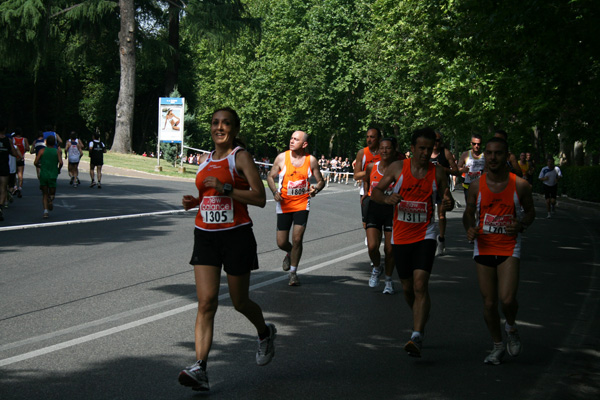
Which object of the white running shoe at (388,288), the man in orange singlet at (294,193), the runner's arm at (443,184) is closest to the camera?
the runner's arm at (443,184)

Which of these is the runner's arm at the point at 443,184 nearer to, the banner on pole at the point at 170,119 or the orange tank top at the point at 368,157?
the orange tank top at the point at 368,157

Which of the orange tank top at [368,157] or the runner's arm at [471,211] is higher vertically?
the orange tank top at [368,157]

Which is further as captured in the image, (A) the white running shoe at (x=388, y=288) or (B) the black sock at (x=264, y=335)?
(A) the white running shoe at (x=388, y=288)

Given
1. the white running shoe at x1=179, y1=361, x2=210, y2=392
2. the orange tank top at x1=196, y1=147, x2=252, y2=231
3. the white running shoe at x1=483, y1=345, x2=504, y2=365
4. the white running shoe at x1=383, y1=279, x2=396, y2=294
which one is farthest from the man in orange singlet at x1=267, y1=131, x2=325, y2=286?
the white running shoe at x1=179, y1=361, x2=210, y2=392

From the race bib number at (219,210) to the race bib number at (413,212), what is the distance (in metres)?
1.72

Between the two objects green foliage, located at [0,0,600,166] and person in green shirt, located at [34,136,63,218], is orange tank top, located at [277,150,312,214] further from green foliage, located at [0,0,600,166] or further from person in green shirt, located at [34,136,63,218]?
person in green shirt, located at [34,136,63,218]

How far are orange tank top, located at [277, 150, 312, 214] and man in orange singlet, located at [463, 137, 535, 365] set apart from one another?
3.59 meters

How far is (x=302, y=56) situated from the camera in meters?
64.1

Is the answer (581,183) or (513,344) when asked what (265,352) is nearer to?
(513,344)

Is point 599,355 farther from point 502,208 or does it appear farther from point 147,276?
point 147,276

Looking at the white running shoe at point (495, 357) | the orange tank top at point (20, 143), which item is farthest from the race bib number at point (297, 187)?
the orange tank top at point (20, 143)

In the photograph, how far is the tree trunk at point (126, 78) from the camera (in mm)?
37500

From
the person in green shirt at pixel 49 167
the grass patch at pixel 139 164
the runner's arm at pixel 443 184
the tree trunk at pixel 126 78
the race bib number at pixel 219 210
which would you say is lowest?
the grass patch at pixel 139 164

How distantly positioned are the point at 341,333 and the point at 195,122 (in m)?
43.0
